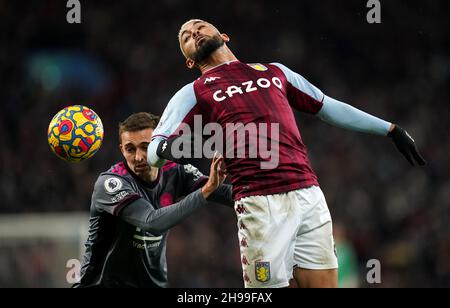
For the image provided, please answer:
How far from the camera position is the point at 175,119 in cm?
499

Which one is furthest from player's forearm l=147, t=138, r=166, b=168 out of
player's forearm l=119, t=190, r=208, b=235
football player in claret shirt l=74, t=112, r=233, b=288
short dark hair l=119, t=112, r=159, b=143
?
short dark hair l=119, t=112, r=159, b=143

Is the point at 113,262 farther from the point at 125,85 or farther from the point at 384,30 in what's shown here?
the point at 384,30

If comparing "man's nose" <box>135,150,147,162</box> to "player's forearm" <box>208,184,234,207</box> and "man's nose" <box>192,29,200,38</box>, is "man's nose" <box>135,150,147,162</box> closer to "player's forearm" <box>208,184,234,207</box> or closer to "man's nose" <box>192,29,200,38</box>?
"player's forearm" <box>208,184,234,207</box>

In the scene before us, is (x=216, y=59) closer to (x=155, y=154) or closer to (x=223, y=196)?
(x=155, y=154)

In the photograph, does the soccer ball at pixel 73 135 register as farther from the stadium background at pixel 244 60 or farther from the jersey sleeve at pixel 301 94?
the stadium background at pixel 244 60

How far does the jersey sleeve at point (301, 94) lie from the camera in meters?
5.19

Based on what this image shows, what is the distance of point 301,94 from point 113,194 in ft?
4.69

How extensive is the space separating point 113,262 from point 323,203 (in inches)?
63.3

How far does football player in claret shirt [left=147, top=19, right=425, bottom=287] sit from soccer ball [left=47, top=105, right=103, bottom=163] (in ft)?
2.79

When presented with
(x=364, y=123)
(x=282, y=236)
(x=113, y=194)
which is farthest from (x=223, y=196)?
(x=364, y=123)

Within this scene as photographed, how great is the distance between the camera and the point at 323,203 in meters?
4.93

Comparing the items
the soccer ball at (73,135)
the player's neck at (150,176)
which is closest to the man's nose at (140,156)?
the player's neck at (150,176)

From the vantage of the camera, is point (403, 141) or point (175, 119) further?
point (403, 141)

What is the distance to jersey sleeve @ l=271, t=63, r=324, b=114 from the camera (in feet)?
17.0
